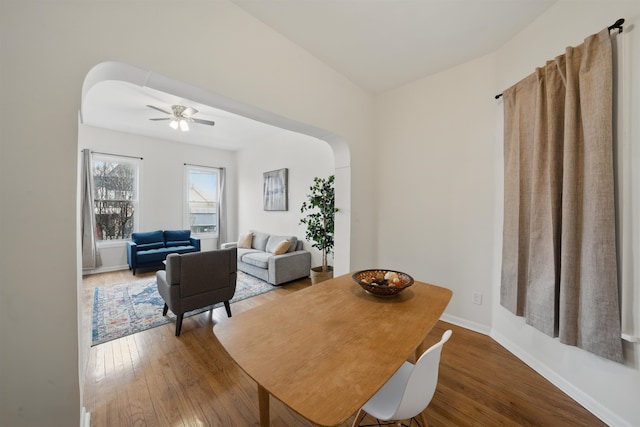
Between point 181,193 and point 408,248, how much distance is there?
210 inches

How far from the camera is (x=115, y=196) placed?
16.1 ft

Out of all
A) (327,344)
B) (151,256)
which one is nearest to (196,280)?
(327,344)

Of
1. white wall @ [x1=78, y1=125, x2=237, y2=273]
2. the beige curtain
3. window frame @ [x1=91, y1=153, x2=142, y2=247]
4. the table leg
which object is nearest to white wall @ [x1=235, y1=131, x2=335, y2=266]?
white wall @ [x1=78, y1=125, x2=237, y2=273]

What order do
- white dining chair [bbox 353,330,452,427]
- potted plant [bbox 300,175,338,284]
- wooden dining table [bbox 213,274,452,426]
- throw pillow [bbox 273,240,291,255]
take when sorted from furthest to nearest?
throw pillow [bbox 273,240,291,255] → potted plant [bbox 300,175,338,284] → white dining chair [bbox 353,330,452,427] → wooden dining table [bbox 213,274,452,426]

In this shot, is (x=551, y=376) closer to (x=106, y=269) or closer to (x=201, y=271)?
(x=201, y=271)

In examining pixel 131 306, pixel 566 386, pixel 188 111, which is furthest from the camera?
pixel 188 111

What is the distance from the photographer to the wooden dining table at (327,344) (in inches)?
28.3

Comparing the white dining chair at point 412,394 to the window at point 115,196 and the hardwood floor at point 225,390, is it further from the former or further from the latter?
the window at point 115,196

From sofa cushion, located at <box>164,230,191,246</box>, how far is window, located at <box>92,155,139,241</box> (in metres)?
0.72

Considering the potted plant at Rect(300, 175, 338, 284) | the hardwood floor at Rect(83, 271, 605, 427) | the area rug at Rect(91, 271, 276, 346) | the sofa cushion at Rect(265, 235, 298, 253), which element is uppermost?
the potted plant at Rect(300, 175, 338, 284)

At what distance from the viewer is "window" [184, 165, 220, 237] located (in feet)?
19.2

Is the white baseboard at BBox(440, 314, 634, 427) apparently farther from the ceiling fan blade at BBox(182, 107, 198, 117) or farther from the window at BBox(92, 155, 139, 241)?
the window at BBox(92, 155, 139, 241)

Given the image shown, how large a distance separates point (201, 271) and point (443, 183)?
283 centimetres

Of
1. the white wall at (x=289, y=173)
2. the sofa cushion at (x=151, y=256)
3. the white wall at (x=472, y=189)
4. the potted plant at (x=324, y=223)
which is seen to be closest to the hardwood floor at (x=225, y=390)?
the white wall at (x=472, y=189)
